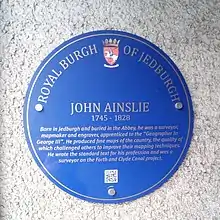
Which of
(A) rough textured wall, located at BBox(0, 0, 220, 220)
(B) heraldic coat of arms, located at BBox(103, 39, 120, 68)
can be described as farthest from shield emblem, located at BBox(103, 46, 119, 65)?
(A) rough textured wall, located at BBox(0, 0, 220, 220)

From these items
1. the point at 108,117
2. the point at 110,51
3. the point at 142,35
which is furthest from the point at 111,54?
the point at 108,117

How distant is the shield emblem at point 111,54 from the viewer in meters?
2.46

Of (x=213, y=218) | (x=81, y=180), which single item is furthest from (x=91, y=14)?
(x=213, y=218)

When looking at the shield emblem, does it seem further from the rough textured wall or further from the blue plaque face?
the rough textured wall

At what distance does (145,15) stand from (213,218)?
135 centimetres

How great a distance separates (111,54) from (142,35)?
0.74 ft

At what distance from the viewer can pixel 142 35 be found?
2.48 metres

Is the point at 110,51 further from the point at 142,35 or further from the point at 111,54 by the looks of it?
the point at 142,35

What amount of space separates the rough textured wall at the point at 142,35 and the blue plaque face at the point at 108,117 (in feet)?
0.20

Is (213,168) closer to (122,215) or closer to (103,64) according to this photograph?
(122,215)

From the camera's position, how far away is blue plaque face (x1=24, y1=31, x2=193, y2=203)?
242 centimetres

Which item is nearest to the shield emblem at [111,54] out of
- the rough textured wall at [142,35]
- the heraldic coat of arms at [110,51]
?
the heraldic coat of arms at [110,51]

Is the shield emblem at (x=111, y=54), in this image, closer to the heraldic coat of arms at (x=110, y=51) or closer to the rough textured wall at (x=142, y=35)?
the heraldic coat of arms at (x=110, y=51)

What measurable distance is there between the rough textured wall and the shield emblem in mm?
131
